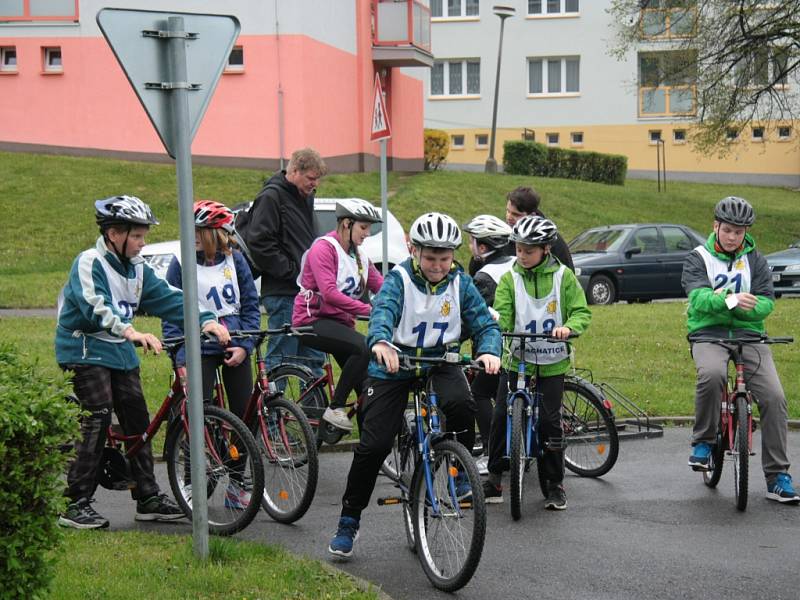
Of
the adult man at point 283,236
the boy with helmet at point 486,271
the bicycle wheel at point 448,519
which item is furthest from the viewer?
the adult man at point 283,236

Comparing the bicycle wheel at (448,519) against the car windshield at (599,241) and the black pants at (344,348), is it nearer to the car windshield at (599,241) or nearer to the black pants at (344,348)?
the black pants at (344,348)

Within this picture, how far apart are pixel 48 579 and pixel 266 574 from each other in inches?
52.9

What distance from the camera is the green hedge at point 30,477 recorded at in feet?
15.2

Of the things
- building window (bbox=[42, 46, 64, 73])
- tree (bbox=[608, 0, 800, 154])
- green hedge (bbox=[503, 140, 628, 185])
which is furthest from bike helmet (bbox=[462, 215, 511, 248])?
green hedge (bbox=[503, 140, 628, 185])

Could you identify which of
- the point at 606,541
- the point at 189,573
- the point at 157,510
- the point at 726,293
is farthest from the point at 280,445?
the point at 726,293

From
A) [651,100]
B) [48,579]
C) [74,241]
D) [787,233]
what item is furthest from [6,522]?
[651,100]

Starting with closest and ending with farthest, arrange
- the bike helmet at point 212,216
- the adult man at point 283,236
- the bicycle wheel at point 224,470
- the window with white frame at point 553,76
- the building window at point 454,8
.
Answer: the bicycle wheel at point 224,470, the bike helmet at point 212,216, the adult man at point 283,236, the window with white frame at point 553,76, the building window at point 454,8

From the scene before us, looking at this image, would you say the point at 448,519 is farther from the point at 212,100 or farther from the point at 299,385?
the point at 212,100

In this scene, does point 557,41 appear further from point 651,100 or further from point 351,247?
point 351,247

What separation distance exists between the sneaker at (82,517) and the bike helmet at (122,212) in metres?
1.60

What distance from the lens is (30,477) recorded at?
15.5ft

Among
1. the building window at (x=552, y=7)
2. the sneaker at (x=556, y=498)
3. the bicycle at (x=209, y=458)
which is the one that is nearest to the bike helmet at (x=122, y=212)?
the bicycle at (x=209, y=458)

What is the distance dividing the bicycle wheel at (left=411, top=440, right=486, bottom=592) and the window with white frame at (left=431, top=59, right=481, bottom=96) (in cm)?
5031

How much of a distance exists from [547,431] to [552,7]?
4941 cm
